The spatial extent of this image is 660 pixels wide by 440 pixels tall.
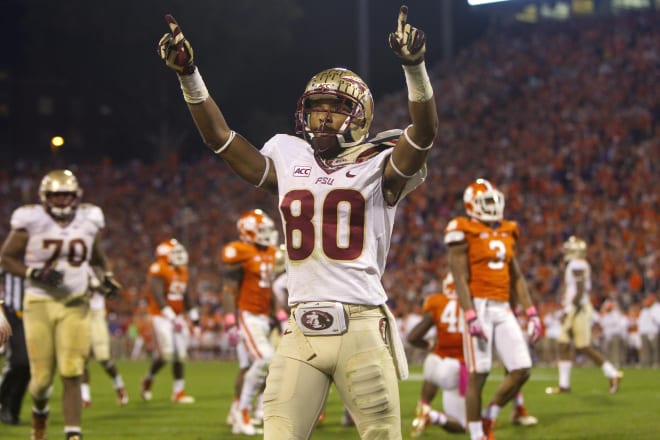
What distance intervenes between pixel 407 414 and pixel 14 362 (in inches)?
156

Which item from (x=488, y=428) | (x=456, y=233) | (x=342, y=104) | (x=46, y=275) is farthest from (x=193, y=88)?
(x=488, y=428)

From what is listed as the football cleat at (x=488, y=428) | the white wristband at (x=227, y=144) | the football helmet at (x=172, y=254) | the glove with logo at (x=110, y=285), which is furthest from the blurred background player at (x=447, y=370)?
the white wristband at (x=227, y=144)

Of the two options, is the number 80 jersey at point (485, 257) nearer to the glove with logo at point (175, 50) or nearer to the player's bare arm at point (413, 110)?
the player's bare arm at point (413, 110)

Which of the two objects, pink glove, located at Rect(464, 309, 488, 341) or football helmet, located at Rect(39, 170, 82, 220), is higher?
football helmet, located at Rect(39, 170, 82, 220)

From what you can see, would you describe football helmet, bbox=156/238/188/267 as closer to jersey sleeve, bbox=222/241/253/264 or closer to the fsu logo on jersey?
jersey sleeve, bbox=222/241/253/264

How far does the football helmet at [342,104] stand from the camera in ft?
14.9

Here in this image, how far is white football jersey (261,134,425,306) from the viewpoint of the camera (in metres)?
4.42

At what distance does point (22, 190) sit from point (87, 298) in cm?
2554

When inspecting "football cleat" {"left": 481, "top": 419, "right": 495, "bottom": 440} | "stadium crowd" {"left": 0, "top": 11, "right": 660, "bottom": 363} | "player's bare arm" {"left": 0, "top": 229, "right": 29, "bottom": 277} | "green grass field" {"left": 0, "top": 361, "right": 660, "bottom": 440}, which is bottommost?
"green grass field" {"left": 0, "top": 361, "right": 660, "bottom": 440}

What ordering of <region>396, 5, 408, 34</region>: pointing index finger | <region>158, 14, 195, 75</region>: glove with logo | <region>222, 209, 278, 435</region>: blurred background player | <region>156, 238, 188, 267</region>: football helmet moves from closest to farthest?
<region>396, 5, 408, 34</region>: pointing index finger
<region>158, 14, 195, 75</region>: glove with logo
<region>222, 209, 278, 435</region>: blurred background player
<region>156, 238, 188, 267</region>: football helmet

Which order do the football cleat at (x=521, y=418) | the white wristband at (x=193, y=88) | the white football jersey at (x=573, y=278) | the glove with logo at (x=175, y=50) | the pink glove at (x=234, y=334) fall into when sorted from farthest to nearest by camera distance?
the white football jersey at (x=573, y=278), the pink glove at (x=234, y=334), the football cleat at (x=521, y=418), the white wristband at (x=193, y=88), the glove with logo at (x=175, y=50)

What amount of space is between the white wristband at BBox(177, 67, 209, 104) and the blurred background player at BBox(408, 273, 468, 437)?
18.1 feet

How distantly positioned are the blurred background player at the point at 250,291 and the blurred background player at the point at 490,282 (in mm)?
2273

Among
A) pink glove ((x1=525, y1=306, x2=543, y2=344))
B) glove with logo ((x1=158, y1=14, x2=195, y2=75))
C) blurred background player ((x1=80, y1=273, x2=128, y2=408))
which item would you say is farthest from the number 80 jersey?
blurred background player ((x1=80, y1=273, x2=128, y2=408))
